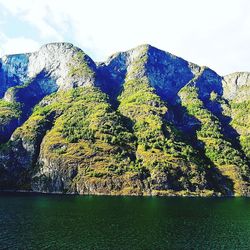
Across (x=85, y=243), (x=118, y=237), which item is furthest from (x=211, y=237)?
(x=85, y=243)

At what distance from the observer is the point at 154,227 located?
132m

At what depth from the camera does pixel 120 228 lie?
128875 mm

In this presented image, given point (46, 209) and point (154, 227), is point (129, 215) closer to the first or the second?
point (154, 227)

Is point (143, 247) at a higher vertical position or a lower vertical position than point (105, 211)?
lower

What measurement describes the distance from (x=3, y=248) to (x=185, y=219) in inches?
3198

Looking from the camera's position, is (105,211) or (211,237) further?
(105,211)

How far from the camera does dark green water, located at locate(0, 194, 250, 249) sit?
349 feet

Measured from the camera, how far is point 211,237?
120188mm

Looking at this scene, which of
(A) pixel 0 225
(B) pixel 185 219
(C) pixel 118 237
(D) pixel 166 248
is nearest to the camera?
(D) pixel 166 248

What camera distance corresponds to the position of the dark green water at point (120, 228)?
349ft

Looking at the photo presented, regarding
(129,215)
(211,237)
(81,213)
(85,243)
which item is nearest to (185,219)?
(129,215)

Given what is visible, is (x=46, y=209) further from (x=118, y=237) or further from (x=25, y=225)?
(x=118, y=237)

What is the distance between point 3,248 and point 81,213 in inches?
2659

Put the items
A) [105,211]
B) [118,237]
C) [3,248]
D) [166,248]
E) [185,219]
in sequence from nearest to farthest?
[3,248]
[166,248]
[118,237]
[185,219]
[105,211]
